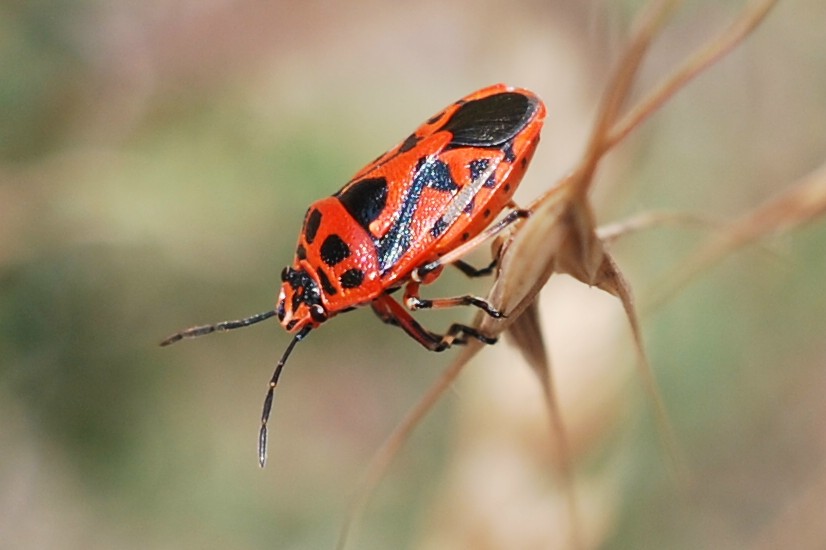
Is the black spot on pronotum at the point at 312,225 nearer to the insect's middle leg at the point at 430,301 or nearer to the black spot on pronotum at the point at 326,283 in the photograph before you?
the black spot on pronotum at the point at 326,283

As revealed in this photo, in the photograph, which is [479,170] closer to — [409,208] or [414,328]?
[409,208]

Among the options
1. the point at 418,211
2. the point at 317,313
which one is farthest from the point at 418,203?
the point at 317,313

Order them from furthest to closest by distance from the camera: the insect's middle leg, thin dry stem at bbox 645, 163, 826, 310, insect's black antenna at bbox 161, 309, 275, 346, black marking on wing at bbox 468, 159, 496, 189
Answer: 1. insect's black antenna at bbox 161, 309, 275, 346
2. black marking on wing at bbox 468, 159, 496, 189
3. the insect's middle leg
4. thin dry stem at bbox 645, 163, 826, 310

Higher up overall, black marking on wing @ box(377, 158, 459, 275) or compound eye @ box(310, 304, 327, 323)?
black marking on wing @ box(377, 158, 459, 275)

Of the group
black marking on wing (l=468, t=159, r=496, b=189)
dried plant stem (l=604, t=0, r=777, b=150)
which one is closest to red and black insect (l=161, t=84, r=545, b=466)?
black marking on wing (l=468, t=159, r=496, b=189)

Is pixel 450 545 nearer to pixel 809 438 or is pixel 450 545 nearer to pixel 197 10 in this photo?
pixel 809 438

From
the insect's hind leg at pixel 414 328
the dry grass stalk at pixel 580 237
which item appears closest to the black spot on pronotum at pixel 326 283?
the insect's hind leg at pixel 414 328

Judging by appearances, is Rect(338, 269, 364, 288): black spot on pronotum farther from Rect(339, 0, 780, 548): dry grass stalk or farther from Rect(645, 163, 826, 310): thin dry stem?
Rect(645, 163, 826, 310): thin dry stem
